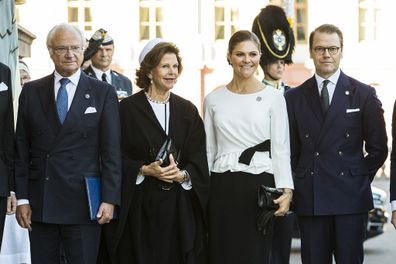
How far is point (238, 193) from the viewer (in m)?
8.20

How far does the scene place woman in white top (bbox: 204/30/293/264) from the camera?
817cm

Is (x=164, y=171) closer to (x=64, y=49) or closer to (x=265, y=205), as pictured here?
(x=265, y=205)

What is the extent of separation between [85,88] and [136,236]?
1054mm

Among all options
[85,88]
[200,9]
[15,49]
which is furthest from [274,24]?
[200,9]

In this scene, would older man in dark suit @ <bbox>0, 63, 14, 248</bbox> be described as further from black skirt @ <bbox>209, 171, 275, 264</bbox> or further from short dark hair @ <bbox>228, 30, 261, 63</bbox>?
short dark hair @ <bbox>228, 30, 261, 63</bbox>

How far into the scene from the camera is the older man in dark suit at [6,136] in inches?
298

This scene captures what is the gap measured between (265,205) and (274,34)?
131 inches

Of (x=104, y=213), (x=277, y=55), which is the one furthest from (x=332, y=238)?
(x=277, y=55)

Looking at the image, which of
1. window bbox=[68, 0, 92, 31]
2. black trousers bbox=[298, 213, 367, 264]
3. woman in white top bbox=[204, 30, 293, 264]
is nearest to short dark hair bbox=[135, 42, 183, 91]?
woman in white top bbox=[204, 30, 293, 264]

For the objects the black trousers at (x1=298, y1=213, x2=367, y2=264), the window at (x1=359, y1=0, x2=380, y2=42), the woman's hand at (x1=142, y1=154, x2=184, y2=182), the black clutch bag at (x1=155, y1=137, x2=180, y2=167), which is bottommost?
the black trousers at (x1=298, y1=213, x2=367, y2=264)

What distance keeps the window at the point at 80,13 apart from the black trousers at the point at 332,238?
3844 cm

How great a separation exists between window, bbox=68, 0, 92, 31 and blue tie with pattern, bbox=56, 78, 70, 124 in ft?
127

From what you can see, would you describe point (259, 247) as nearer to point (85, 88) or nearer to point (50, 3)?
point (85, 88)

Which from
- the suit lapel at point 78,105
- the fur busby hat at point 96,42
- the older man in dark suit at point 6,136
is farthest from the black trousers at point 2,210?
the fur busby hat at point 96,42
